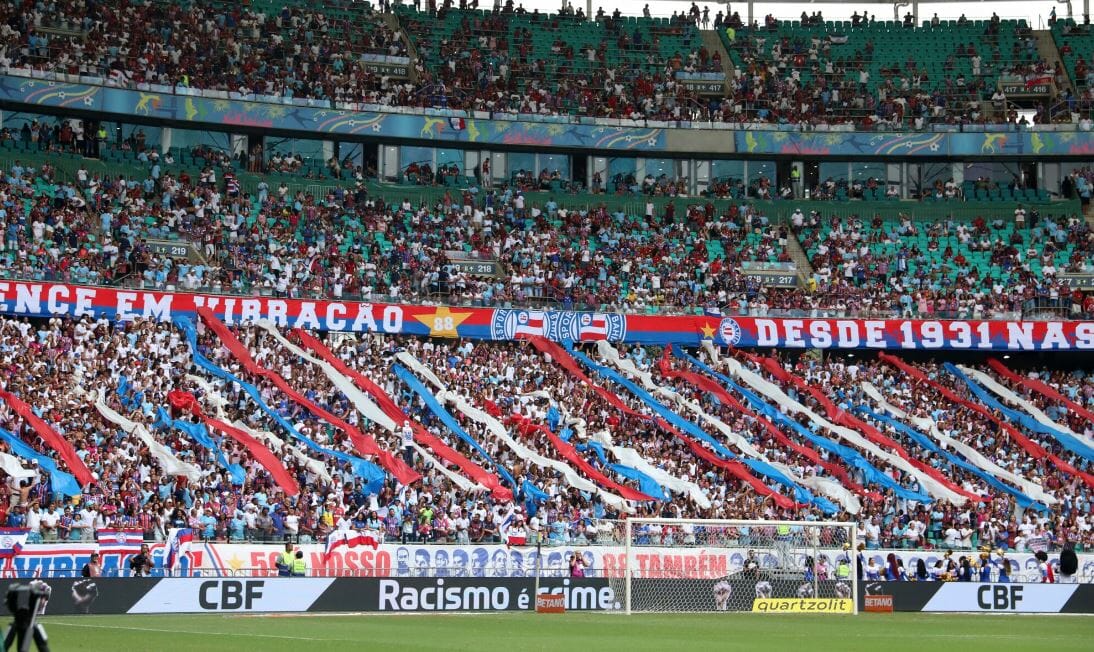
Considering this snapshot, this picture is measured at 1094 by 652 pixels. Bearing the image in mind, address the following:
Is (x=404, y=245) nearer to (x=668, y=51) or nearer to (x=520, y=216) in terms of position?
(x=520, y=216)

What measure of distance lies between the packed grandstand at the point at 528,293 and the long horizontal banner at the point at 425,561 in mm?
642

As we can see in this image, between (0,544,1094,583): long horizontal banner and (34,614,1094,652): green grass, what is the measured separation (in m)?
3.25

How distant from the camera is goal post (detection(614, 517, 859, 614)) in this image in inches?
1371

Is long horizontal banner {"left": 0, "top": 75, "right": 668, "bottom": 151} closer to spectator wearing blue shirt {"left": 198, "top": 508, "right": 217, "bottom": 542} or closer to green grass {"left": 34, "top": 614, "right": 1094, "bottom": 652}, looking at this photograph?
spectator wearing blue shirt {"left": 198, "top": 508, "right": 217, "bottom": 542}

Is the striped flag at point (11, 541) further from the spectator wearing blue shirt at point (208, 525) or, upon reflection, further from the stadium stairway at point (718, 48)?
the stadium stairway at point (718, 48)

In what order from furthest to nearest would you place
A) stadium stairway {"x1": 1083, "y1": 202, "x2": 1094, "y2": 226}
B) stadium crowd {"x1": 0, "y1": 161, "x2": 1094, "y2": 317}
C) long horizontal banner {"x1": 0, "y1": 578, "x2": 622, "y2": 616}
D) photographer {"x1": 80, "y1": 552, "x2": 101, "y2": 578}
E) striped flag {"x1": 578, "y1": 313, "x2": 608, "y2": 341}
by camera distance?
stadium stairway {"x1": 1083, "y1": 202, "x2": 1094, "y2": 226} → striped flag {"x1": 578, "y1": 313, "x2": 608, "y2": 341} → stadium crowd {"x1": 0, "y1": 161, "x2": 1094, "y2": 317} → photographer {"x1": 80, "y1": 552, "x2": 101, "y2": 578} → long horizontal banner {"x1": 0, "y1": 578, "x2": 622, "y2": 616}

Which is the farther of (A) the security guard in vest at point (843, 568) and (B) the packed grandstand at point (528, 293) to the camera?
(B) the packed grandstand at point (528, 293)

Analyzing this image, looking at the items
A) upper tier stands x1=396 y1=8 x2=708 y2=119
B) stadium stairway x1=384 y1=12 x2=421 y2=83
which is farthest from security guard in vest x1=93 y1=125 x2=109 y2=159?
stadium stairway x1=384 y1=12 x2=421 y2=83

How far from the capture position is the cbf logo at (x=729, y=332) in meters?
53.8

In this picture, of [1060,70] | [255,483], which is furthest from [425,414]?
[1060,70]

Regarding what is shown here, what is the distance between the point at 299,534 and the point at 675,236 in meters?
27.6

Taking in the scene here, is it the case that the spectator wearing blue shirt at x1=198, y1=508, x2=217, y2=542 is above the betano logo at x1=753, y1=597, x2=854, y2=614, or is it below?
above

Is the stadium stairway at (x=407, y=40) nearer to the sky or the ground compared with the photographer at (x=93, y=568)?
nearer to the sky

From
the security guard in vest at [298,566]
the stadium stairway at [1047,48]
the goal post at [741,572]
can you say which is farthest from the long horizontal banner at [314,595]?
the stadium stairway at [1047,48]
